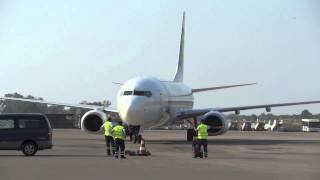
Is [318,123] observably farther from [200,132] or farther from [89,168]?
[89,168]

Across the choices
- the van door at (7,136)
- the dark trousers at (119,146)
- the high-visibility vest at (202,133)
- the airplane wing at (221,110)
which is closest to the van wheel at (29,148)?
the van door at (7,136)

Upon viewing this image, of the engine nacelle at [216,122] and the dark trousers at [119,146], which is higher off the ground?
the engine nacelle at [216,122]

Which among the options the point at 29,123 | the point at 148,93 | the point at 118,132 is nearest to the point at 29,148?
the point at 29,123

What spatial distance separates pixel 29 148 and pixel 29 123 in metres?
1.11

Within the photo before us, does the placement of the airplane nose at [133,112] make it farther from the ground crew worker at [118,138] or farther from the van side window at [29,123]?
the ground crew worker at [118,138]

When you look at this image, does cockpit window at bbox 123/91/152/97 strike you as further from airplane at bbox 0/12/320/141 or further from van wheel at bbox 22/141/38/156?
van wheel at bbox 22/141/38/156

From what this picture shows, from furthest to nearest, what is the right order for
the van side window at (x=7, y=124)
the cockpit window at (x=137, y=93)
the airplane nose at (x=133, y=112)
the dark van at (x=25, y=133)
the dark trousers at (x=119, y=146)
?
the cockpit window at (x=137, y=93) → the airplane nose at (x=133, y=112) → the van side window at (x=7, y=124) → the dark van at (x=25, y=133) → the dark trousers at (x=119, y=146)

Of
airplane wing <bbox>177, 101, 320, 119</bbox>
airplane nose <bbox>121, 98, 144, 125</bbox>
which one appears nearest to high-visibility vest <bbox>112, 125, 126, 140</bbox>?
airplane nose <bbox>121, 98, 144, 125</bbox>

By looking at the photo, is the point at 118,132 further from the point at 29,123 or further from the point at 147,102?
the point at 147,102

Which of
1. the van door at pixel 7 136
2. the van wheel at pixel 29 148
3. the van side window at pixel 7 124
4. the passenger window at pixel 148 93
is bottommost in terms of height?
the van wheel at pixel 29 148

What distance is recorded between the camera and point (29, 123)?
25.6 meters

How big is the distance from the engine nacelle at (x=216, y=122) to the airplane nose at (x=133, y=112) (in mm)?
4248

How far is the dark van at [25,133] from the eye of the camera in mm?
24812

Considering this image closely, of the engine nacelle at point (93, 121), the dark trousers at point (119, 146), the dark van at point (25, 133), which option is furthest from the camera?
the engine nacelle at point (93, 121)
